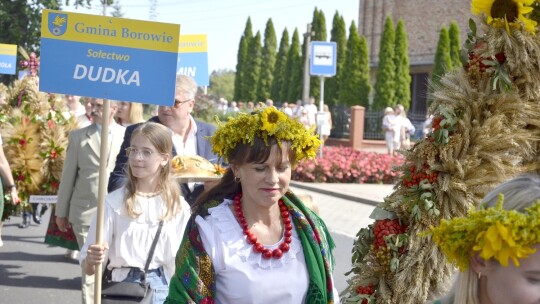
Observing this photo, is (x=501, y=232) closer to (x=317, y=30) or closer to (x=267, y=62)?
(x=317, y=30)

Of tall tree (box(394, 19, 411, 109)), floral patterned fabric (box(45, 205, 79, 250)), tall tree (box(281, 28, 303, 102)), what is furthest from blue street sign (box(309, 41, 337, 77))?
tall tree (box(281, 28, 303, 102))

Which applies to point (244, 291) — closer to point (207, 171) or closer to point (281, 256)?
point (281, 256)

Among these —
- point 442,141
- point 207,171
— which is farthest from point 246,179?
point 207,171

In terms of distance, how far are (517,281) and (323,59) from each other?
1884cm

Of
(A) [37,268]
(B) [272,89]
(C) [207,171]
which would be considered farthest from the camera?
(B) [272,89]

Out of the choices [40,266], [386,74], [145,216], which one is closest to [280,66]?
[386,74]

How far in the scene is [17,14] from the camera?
28.0m

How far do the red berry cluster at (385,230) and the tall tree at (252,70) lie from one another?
52.3m

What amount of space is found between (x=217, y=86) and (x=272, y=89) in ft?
185

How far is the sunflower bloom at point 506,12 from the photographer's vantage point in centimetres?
333

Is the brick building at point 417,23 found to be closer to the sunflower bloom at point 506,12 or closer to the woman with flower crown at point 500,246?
the sunflower bloom at point 506,12

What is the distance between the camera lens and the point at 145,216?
15.5ft

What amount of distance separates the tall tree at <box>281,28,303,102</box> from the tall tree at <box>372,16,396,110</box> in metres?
8.65

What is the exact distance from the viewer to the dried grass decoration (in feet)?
11.2
